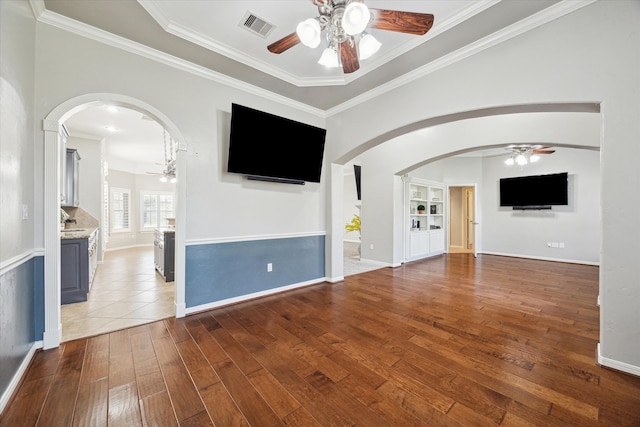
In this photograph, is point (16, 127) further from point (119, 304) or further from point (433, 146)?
point (433, 146)

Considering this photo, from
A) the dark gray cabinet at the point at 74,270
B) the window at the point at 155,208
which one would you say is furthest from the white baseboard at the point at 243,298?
the window at the point at 155,208

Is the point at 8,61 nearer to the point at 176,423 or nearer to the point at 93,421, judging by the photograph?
the point at 93,421

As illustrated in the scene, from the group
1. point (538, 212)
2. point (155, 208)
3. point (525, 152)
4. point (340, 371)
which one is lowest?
point (340, 371)

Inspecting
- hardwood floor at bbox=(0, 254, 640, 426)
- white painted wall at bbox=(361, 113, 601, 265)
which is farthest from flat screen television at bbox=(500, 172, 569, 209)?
hardwood floor at bbox=(0, 254, 640, 426)

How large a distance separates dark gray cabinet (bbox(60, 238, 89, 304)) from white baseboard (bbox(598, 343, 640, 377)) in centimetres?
580

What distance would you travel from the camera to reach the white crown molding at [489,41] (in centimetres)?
211

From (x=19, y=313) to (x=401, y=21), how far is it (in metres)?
3.51

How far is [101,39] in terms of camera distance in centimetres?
246

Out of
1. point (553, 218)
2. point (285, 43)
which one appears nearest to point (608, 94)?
point (285, 43)

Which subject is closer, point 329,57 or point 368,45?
point 368,45

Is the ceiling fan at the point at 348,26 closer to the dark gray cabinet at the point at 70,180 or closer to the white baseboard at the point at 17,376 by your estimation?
the white baseboard at the point at 17,376

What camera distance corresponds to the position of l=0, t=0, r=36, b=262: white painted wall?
1.61m

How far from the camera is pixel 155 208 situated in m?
9.62

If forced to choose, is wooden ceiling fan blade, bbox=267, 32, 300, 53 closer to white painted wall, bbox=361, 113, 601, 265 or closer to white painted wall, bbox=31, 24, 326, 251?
white painted wall, bbox=31, 24, 326, 251
